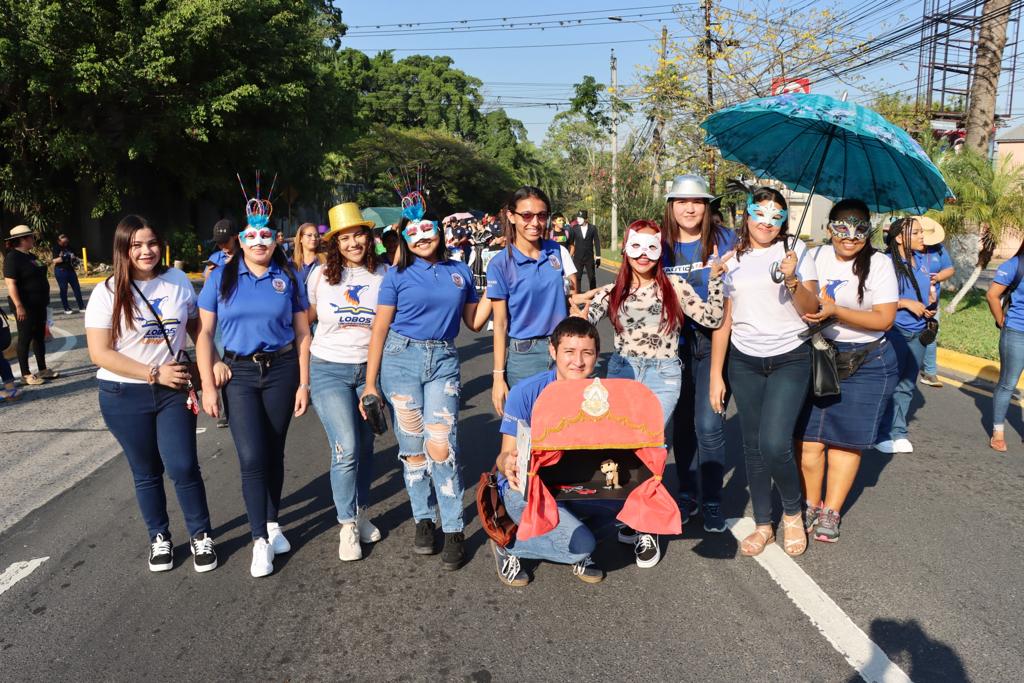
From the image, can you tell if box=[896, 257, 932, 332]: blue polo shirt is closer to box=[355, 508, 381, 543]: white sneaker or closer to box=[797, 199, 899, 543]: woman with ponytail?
box=[797, 199, 899, 543]: woman with ponytail

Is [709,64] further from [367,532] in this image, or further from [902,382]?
[367,532]

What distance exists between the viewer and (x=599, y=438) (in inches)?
136

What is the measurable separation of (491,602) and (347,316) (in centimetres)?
170

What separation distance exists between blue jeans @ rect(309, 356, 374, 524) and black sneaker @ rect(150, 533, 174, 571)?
2.91 ft

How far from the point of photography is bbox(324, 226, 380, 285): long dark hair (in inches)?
170

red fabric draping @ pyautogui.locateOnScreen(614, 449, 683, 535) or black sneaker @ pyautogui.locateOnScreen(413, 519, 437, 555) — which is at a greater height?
red fabric draping @ pyautogui.locateOnScreen(614, 449, 683, 535)

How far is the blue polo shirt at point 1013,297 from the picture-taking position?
582 centimetres

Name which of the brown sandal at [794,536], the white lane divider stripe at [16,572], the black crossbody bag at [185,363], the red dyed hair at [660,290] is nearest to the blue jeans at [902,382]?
the brown sandal at [794,536]

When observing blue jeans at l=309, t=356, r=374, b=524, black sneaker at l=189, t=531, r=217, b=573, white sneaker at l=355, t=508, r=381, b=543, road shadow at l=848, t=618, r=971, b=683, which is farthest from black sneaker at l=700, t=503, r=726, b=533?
black sneaker at l=189, t=531, r=217, b=573

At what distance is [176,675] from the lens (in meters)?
3.12

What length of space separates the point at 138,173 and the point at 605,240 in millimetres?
26158

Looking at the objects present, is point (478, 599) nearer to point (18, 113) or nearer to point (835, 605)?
point (835, 605)

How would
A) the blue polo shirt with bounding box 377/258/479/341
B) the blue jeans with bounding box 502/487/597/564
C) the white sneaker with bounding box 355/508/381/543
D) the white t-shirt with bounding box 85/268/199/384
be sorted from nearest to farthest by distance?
the blue jeans with bounding box 502/487/597/564 → the white t-shirt with bounding box 85/268/199/384 → the blue polo shirt with bounding box 377/258/479/341 → the white sneaker with bounding box 355/508/381/543

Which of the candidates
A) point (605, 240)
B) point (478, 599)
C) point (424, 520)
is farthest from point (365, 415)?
point (605, 240)
